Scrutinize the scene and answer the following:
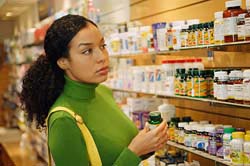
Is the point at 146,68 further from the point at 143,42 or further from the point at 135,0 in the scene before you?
the point at 135,0

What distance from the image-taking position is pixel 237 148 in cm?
220

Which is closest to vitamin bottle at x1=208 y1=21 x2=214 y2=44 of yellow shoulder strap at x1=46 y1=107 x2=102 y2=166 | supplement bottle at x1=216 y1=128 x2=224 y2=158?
supplement bottle at x1=216 y1=128 x2=224 y2=158

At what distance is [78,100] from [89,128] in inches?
5.7

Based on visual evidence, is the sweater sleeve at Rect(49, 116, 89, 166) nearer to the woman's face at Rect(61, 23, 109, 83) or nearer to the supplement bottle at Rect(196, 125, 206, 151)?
the woman's face at Rect(61, 23, 109, 83)

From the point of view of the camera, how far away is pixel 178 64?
2996mm

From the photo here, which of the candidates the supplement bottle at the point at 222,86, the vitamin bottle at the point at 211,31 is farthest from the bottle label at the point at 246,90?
the vitamin bottle at the point at 211,31

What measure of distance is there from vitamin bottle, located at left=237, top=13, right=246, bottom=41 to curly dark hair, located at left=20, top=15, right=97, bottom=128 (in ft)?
2.55

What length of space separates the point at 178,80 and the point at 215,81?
18.4 inches

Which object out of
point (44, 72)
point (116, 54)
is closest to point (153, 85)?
point (116, 54)

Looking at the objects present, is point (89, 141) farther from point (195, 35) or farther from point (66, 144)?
point (195, 35)

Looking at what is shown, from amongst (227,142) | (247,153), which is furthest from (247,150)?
(227,142)

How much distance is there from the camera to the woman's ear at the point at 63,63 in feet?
6.15

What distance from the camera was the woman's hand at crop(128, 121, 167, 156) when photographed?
69.6 inches

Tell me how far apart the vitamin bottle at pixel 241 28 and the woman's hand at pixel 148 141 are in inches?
27.8
